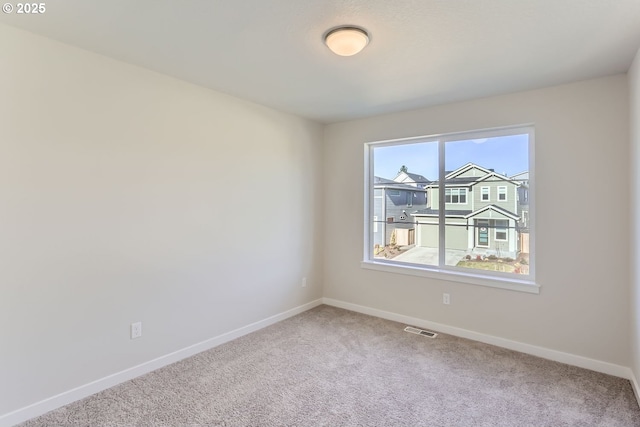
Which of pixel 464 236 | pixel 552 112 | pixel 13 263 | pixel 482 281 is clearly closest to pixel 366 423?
pixel 482 281

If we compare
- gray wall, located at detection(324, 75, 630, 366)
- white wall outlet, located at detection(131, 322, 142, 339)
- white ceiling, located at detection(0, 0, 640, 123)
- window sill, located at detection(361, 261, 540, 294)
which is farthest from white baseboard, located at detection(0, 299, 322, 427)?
white ceiling, located at detection(0, 0, 640, 123)

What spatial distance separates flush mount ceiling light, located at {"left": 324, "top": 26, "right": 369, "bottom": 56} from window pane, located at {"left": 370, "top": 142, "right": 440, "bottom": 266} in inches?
77.2

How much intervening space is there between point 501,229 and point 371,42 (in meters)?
2.23

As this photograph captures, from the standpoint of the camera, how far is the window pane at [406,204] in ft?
12.0

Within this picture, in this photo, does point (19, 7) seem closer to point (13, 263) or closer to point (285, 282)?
point (13, 263)

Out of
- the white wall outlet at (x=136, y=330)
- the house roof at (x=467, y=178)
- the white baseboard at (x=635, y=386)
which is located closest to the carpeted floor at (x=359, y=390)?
the white baseboard at (x=635, y=386)

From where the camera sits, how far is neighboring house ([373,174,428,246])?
3.79 m

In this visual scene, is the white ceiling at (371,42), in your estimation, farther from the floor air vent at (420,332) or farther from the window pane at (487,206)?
the floor air vent at (420,332)

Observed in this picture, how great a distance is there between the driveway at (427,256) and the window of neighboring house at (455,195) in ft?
1.78

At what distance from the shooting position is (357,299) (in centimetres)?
408

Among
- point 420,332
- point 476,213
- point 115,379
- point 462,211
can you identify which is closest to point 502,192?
point 476,213

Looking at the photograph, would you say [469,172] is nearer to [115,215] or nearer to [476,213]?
[476,213]

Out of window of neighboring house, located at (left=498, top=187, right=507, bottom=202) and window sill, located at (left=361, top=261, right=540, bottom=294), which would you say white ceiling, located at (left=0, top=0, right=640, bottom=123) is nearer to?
window of neighboring house, located at (left=498, top=187, right=507, bottom=202)

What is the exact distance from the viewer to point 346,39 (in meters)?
1.93
